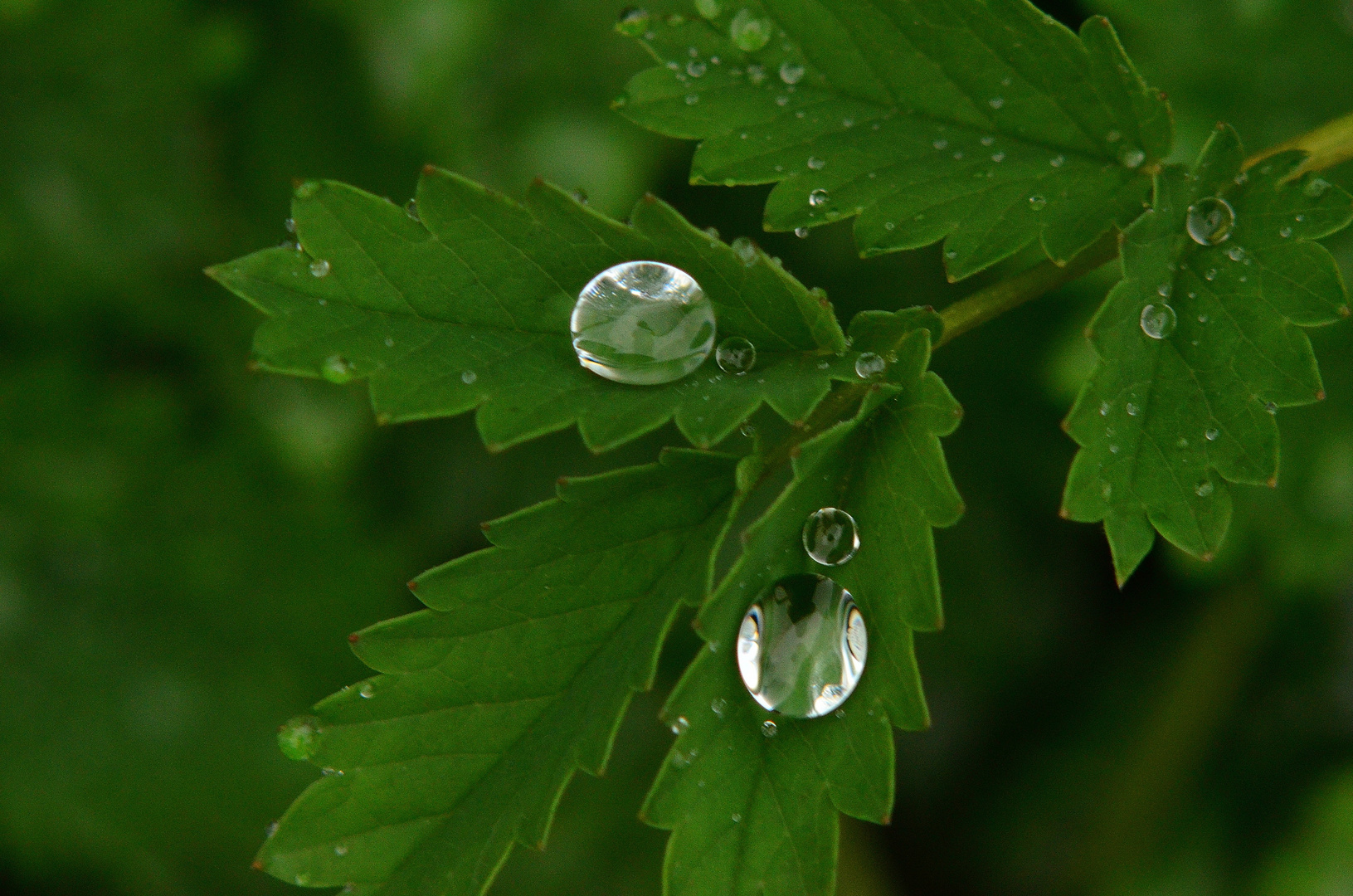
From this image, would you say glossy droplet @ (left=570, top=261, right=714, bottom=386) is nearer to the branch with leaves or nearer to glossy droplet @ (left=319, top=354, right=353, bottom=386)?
the branch with leaves

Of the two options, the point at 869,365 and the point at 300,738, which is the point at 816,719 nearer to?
the point at 869,365

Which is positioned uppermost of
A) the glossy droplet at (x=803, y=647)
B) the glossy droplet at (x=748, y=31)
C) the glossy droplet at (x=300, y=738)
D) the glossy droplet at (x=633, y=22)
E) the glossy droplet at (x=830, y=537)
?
the glossy droplet at (x=633, y=22)

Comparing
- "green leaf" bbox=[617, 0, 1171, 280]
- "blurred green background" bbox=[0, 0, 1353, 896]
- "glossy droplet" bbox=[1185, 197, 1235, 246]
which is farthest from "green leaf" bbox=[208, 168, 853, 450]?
"blurred green background" bbox=[0, 0, 1353, 896]

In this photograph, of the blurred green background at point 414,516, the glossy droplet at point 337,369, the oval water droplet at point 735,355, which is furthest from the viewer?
the blurred green background at point 414,516

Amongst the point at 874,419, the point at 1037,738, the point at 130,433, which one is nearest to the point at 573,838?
the point at 1037,738

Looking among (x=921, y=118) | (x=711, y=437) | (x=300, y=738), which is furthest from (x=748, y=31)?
(x=300, y=738)

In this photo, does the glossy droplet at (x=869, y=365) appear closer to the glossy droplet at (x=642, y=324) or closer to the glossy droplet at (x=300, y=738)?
the glossy droplet at (x=642, y=324)

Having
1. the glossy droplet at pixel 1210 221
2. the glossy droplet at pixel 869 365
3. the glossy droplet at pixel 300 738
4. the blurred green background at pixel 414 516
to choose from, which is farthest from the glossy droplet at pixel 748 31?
the blurred green background at pixel 414 516
